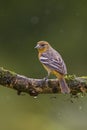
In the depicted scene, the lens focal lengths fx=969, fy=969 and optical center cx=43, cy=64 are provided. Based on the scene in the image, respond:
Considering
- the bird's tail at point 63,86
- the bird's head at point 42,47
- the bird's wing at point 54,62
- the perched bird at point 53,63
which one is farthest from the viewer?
the bird's head at point 42,47

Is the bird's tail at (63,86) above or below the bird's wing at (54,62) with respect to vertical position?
below

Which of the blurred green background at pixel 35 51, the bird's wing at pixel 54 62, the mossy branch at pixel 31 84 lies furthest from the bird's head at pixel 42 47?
the blurred green background at pixel 35 51

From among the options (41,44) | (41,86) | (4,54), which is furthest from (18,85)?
(4,54)

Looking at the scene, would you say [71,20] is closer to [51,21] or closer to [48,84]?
[51,21]

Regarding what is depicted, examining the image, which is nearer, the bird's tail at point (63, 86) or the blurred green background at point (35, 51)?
the bird's tail at point (63, 86)

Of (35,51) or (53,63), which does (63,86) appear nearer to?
(53,63)

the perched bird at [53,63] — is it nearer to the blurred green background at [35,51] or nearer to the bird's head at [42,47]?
the bird's head at [42,47]
